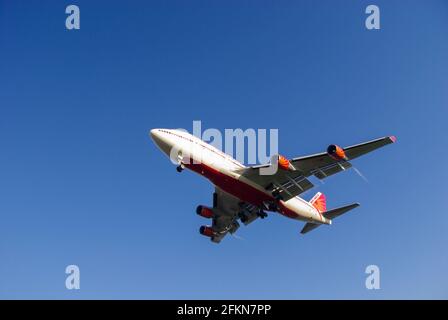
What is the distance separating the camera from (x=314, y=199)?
6294 centimetres

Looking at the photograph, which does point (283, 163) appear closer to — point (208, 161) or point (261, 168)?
point (261, 168)

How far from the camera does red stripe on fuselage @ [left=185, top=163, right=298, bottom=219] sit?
165ft

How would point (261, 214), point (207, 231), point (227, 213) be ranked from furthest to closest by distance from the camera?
point (207, 231) < point (227, 213) < point (261, 214)

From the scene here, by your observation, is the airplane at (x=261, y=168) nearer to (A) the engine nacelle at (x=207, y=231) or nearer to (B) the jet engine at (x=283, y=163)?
(B) the jet engine at (x=283, y=163)

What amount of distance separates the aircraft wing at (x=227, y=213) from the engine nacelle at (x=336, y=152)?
14.0 m

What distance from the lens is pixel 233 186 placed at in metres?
51.7

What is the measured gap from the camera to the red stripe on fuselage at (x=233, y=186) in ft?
165

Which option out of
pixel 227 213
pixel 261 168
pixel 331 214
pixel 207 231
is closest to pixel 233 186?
pixel 261 168

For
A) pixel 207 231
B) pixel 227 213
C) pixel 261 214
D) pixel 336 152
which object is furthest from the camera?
pixel 207 231

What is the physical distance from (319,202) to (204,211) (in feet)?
45.6

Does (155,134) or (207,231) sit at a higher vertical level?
(155,134)
